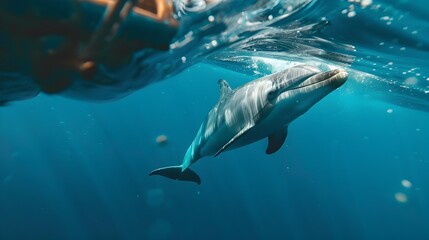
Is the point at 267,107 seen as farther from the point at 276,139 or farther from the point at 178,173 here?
the point at 178,173

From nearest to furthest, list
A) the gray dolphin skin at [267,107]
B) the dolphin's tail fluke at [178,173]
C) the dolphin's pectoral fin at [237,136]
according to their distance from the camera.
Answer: the gray dolphin skin at [267,107]
the dolphin's pectoral fin at [237,136]
the dolphin's tail fluke at [178,173]

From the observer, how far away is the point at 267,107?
5652 mm

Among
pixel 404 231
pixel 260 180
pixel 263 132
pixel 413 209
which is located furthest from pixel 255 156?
pixel 263 132

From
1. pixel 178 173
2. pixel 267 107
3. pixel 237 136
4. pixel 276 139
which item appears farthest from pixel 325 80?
pixel 178 173

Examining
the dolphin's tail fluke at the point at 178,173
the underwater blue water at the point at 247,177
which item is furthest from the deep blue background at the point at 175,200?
the dolphin's tail fluke at the point at 178,173

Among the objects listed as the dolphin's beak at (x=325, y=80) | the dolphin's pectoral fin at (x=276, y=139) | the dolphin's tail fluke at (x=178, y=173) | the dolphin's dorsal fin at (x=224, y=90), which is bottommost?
the dolphin's tail fluke at (x=178, y=173)

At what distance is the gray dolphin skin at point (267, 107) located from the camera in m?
5.32

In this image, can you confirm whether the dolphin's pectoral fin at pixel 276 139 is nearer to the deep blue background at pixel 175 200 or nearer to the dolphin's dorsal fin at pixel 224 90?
the dolphin's dorsal fin at pixel 224 90

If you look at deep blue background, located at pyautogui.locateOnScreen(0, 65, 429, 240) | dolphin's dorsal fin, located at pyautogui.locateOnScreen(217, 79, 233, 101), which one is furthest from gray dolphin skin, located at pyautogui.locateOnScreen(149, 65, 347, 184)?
deep blue background, located at pyautogui.locateOnScreen(0, 65, 429, 240)

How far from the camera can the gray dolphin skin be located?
5.32m

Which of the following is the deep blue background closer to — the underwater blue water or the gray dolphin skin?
the underwater blue water

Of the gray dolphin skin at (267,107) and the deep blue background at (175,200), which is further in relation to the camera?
the deep blue background at (175,200)

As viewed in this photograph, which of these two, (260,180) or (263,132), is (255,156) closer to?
(260,180)

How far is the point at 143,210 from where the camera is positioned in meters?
29.3
